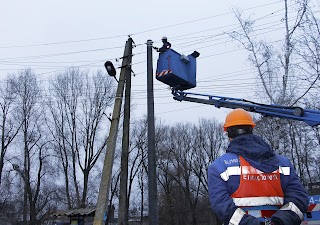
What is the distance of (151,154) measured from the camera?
13344 millimetres

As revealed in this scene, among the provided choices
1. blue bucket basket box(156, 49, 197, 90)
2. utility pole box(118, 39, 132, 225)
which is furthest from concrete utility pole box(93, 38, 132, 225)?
blue bucket basket box(156, 49, 197, 90)

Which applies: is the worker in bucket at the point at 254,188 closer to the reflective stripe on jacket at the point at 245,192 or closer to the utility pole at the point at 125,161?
the reflective stripe on jacket at the point at 245,192

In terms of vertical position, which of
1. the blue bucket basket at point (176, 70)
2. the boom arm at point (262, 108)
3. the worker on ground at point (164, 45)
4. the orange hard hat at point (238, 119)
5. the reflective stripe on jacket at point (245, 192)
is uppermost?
the worker on ground at point (164, 45)

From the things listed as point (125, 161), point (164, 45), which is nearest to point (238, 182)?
point (164, 45)

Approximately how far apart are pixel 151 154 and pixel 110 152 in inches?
54.6

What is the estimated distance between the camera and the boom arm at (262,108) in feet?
29.9

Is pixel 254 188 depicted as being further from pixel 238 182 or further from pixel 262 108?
pixel 262 108

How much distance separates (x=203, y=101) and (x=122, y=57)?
4604 millimetres

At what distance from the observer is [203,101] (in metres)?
11.9

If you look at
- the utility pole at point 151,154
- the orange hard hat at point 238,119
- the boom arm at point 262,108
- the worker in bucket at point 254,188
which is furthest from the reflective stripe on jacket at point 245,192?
the utility pole at point 151,154

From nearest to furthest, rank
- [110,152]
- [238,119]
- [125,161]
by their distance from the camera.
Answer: [238,119]
[110,152]
[125,161]

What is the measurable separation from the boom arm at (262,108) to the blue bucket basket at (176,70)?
1.17 feet

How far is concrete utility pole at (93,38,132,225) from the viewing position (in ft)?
39.7

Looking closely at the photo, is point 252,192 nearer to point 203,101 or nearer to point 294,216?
point 294,216
